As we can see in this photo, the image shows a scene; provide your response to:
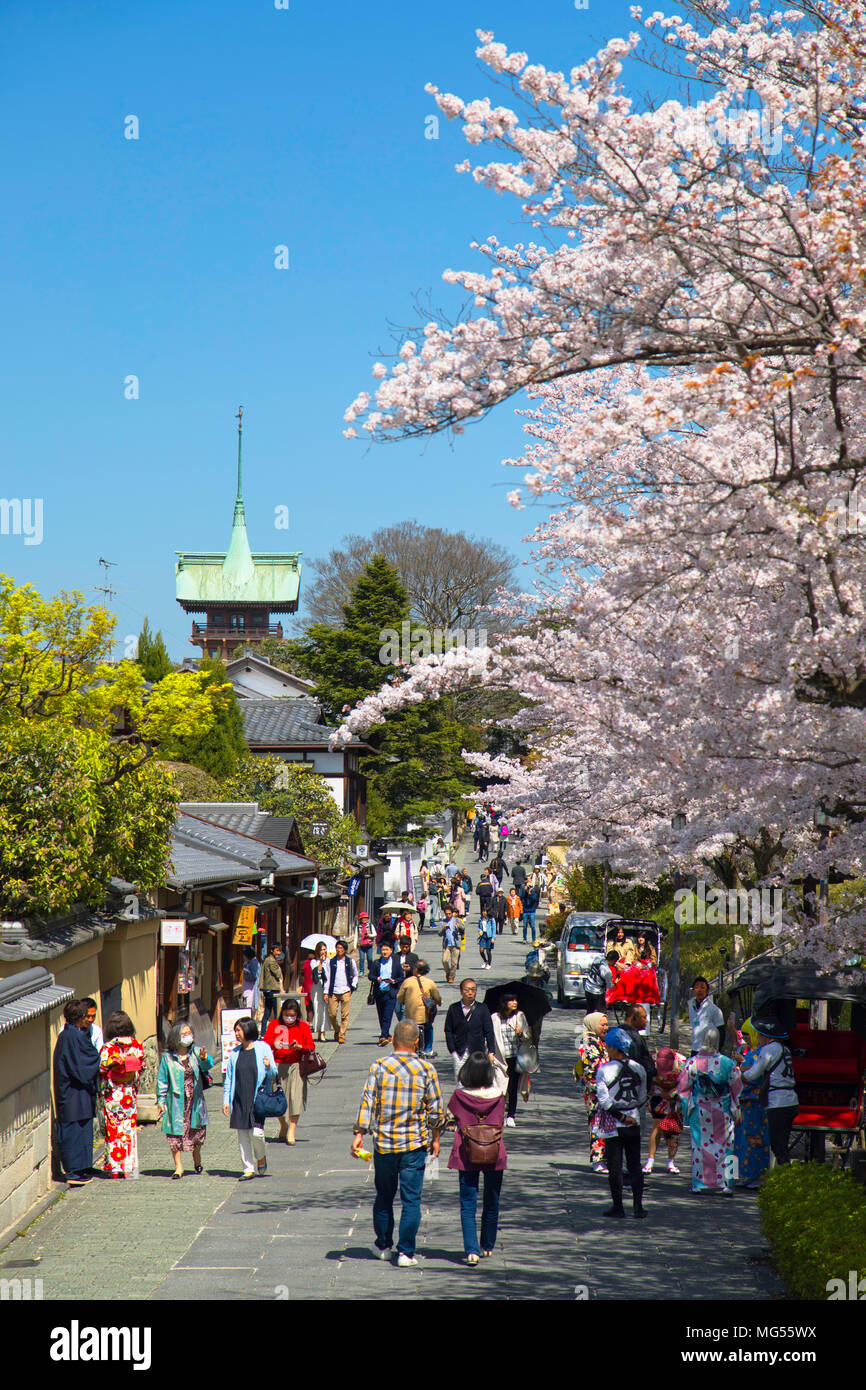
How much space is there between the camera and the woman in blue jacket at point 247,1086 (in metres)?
12.4

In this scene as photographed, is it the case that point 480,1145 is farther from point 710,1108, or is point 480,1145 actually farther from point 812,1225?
point 710,1108

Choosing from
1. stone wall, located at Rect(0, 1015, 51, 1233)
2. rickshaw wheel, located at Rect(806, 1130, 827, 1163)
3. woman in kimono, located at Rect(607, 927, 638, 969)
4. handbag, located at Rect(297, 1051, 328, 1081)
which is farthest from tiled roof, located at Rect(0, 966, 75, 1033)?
woman in kimono, located at Rect(607, 927, 638, 969)

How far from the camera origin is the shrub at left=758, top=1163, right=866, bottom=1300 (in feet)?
25.2

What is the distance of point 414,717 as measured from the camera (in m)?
48.6

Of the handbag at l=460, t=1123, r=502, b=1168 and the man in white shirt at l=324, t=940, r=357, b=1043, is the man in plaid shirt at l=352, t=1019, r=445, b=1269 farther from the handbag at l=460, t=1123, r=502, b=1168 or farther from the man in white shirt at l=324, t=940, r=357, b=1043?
the man in white shirt at l=324, t=940, r=357, b=1043

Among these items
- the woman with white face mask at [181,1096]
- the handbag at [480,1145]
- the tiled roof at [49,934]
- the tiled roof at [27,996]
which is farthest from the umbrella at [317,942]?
the handbag at [480,1145]

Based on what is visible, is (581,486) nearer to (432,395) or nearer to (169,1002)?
(432,395)

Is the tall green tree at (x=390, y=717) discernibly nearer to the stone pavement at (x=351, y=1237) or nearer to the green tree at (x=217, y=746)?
the green tree at (x=217, y=746)

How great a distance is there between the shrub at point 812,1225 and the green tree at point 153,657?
3934 centimetres

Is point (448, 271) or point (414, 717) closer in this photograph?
point (448, 271)

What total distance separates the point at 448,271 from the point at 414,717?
3921cm

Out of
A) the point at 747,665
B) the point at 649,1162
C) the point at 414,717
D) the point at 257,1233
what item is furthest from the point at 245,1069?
the point at 414,717

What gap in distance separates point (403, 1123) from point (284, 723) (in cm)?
4276

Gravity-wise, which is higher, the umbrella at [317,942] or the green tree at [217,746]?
the green tree at [217,746]
